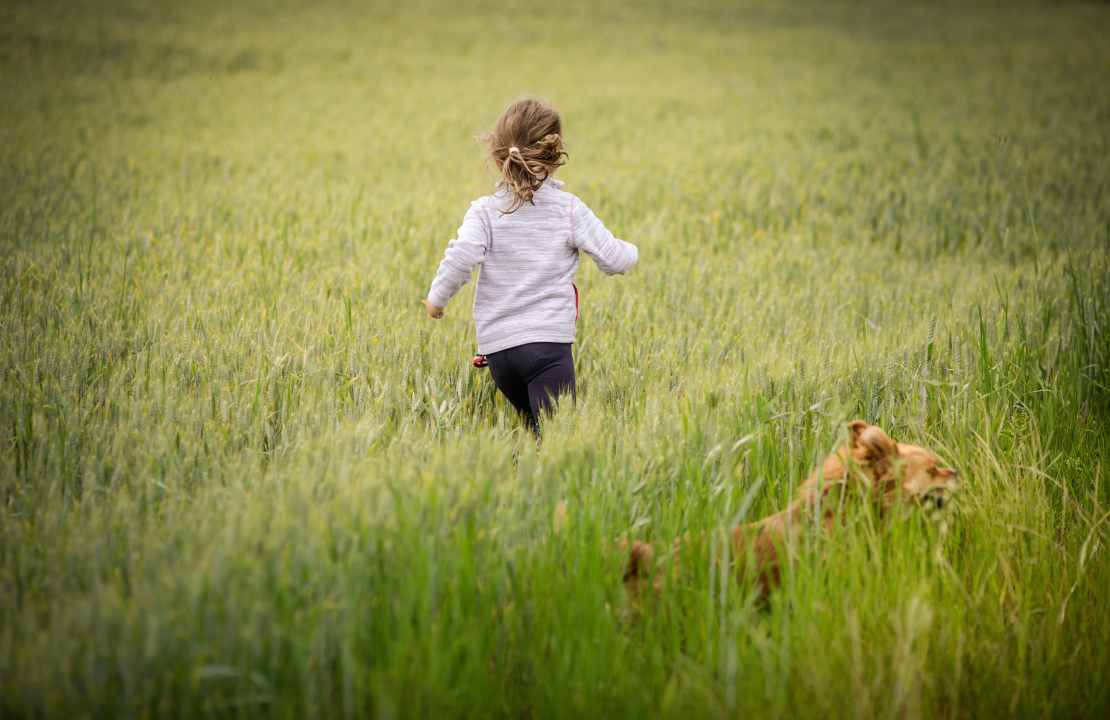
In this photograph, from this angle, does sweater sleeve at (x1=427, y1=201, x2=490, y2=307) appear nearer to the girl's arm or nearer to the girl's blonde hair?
the girl's arm

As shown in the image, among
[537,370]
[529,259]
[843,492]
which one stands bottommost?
[843,492]

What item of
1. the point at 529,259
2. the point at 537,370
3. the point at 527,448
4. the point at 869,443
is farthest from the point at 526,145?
the point at 869,443

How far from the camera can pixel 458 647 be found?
5.72 feet

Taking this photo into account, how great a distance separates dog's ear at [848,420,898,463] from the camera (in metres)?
2.22

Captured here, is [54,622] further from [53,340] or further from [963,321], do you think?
[963,321]

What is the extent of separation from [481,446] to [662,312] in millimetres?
2194

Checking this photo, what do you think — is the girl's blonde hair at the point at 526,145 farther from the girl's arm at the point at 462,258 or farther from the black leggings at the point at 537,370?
the black leggings at the point at 537,370

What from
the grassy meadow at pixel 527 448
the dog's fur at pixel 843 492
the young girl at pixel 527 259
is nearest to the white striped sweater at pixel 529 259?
the young girl at pixel 527 259

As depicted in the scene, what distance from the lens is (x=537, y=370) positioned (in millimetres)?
3107

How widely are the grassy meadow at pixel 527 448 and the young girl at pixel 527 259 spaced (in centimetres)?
25

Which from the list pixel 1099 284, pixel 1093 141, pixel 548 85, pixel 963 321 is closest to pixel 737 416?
pixel 963 321

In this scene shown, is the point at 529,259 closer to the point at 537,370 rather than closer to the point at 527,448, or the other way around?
the point at 537,370

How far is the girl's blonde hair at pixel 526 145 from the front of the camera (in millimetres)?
2984

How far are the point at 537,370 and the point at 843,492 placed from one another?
131 centimetres
